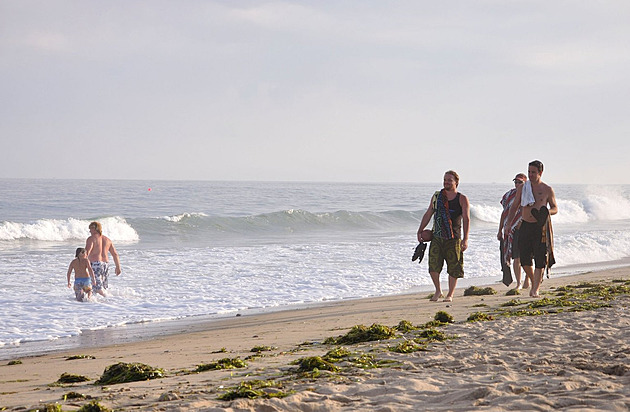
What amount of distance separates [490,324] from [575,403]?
2820mm

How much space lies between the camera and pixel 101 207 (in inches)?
1407

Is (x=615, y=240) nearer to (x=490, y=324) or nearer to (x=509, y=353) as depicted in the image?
(x=490, y=324)

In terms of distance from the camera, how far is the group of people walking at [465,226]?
28.1ft

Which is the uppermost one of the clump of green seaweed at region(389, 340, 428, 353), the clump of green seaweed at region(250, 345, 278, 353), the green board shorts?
the green board shorts

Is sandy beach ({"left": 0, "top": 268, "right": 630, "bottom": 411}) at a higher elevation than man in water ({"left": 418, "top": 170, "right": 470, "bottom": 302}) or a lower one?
lower

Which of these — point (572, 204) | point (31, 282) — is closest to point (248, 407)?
point (31, 282)

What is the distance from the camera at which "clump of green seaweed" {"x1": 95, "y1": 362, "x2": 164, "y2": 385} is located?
446 centimetres

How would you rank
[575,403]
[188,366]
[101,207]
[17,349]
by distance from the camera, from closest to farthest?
[575,403]
[188,366]
[17,349]
[101,207]

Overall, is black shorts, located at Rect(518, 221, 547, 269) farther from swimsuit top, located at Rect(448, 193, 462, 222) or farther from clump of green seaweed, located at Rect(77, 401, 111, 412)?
clump of green seaweed, located at Rect(77, 401, 111, 412)

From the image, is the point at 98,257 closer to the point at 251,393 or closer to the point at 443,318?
the point at 443,318

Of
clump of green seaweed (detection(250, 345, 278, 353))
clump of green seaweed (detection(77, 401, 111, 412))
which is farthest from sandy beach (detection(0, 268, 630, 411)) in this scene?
clump of green seaweed (detection(77, 401, 111, 412))

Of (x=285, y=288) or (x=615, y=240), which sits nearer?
(x=285, y=288)

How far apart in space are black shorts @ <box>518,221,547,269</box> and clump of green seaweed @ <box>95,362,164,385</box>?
582cm

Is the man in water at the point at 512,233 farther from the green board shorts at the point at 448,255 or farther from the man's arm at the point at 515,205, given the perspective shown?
the green board shorts at the point at 448,255
